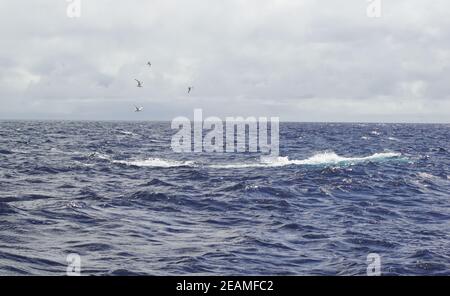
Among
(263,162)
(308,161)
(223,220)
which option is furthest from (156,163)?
(223,220)

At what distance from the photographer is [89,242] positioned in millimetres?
19062

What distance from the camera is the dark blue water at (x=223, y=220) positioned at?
17078mm

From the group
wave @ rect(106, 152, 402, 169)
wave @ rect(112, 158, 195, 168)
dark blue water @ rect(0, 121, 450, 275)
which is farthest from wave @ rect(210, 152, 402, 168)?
dark blue water @ rect(0, 121, 450, 275)

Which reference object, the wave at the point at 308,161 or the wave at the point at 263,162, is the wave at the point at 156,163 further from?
the wave at the point at 308,161

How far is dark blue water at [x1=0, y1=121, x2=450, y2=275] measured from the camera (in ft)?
56.0

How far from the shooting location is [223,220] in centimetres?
2416

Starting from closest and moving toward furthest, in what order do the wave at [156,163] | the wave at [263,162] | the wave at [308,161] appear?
1. the wave at [156,163]
2. the wave at [263,162]
3. the wave at [308,161]

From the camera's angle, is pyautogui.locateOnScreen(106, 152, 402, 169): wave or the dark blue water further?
pyautogui.locateOnScreen(106, 152, 402, 169): wave

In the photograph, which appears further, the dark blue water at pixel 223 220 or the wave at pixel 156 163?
the wave at pixel 156 163

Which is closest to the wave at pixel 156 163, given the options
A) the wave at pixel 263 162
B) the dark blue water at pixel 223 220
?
the wave at pixel 263 162

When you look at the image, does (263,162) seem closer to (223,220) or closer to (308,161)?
(308,161)

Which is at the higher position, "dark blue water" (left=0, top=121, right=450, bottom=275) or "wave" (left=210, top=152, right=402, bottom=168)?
"wave" (left=210, top=152, right=402, bottom=168)

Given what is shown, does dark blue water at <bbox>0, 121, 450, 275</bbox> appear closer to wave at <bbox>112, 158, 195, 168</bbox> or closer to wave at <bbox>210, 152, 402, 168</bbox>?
wave at <bbox>112, 158, 195, 168</bbox>
